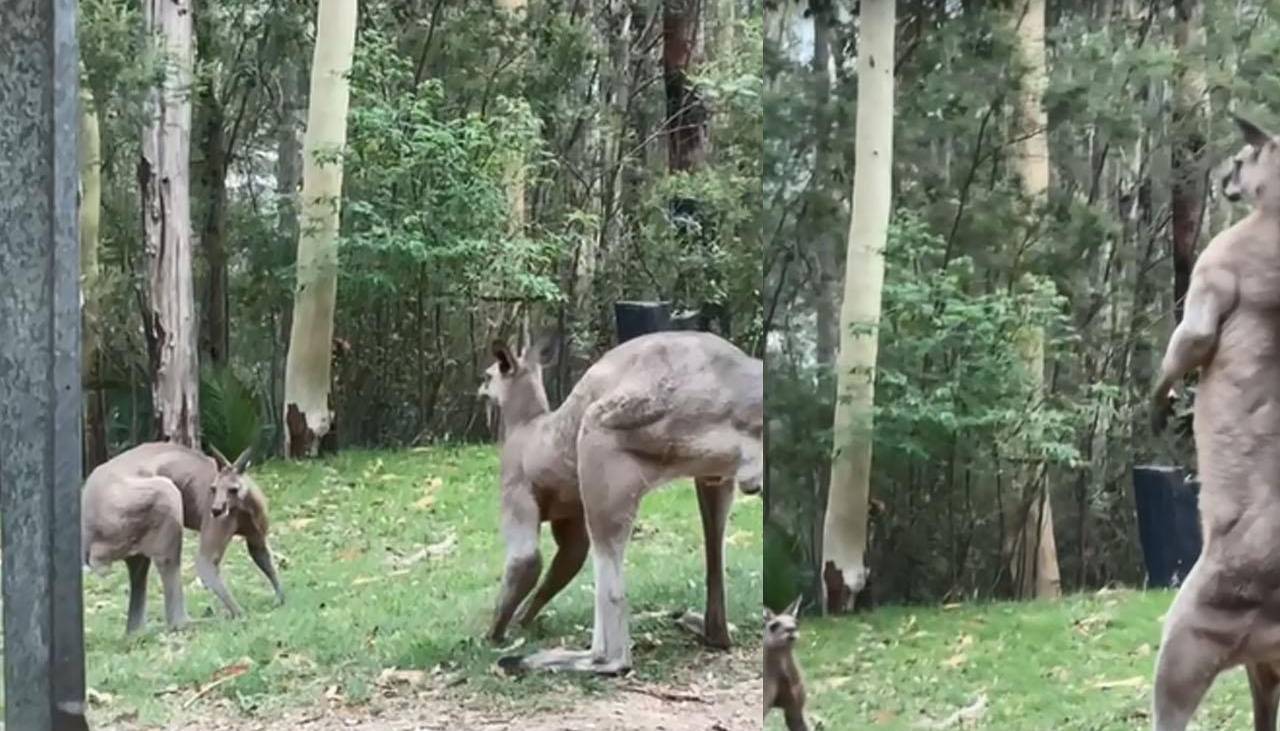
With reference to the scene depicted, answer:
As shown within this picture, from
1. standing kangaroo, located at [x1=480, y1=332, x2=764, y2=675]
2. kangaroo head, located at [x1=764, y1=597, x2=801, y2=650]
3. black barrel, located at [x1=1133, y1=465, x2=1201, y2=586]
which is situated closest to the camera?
black barrel, located at [x1=1133, y1=465, x2=1201, y2=586]

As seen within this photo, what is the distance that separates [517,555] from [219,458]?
2.23ft

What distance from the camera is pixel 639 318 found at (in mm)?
3180

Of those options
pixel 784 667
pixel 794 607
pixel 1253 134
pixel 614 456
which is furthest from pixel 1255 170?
pixel 614 456

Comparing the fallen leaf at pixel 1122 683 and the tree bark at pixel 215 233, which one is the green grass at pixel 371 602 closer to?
the tree bark at pixel 215 233

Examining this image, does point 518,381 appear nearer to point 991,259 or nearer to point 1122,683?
point 991,259

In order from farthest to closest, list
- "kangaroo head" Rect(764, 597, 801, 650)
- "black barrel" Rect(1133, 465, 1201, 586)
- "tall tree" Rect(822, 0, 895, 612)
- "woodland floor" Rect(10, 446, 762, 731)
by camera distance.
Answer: "woodland floor" Rect(10, 446, 762, 731)
"kangaroo head" Rect(764, 597, 801, 650)
"tall tree" Rect(822, 0, 895, 612)
"black barrel" Rect(1133, 465, 1201, 586)

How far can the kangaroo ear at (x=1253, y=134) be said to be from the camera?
2445mm

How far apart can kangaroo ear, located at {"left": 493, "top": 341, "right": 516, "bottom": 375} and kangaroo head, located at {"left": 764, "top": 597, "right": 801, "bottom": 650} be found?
774 millimetres

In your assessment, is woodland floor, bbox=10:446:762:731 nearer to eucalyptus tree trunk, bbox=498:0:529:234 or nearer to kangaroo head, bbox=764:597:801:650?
kangaroo head, bbox=764:597:801:650

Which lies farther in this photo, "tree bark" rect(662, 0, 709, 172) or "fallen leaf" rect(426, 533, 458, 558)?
"fallen leaf" rect(426, 533, 458, 558)

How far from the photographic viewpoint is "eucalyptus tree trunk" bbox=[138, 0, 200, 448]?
3.17m

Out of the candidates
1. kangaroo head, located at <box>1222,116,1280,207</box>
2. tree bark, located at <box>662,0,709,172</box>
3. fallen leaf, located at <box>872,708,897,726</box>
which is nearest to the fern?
tree bark, located at <box>662,0,709,172</box>

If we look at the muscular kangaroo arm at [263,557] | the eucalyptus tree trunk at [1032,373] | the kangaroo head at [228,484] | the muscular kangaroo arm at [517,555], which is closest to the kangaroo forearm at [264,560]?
the muscular kangaroo arm at [263,557]

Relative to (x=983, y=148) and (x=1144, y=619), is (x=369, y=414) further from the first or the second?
(x=1144, y=619)
